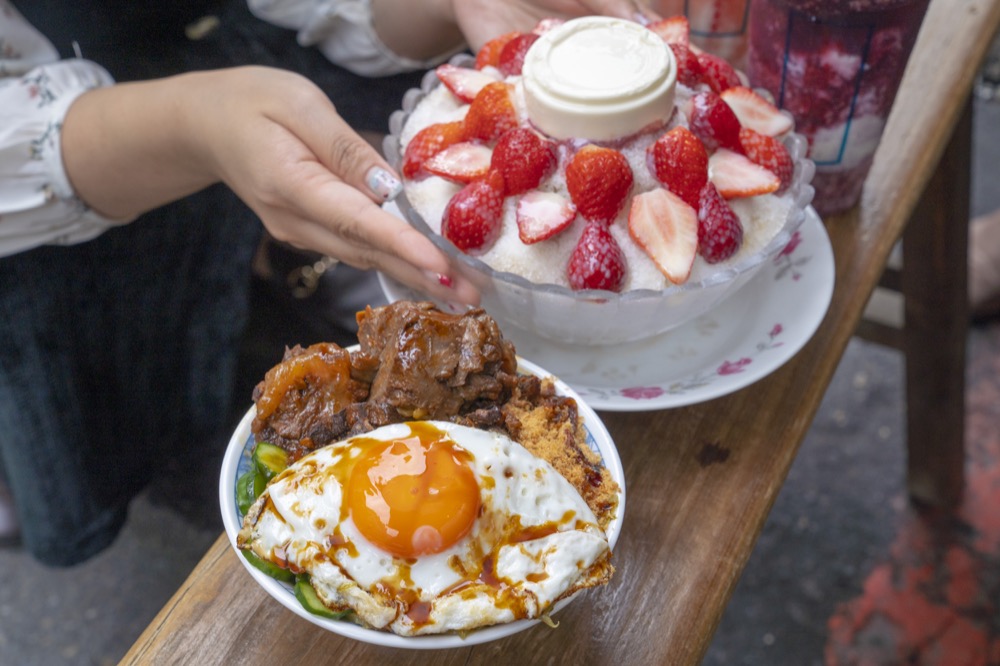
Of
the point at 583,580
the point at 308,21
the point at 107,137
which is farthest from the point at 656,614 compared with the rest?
the point at 308,21

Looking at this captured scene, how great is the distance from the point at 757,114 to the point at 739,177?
12 cm

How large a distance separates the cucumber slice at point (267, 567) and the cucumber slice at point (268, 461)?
3.1 inches

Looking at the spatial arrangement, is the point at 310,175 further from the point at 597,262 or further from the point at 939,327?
the point at 939,327

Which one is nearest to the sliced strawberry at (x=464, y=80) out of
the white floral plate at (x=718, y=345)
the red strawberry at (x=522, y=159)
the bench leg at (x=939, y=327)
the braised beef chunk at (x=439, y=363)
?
the red strawberry at (x=522, y=159)

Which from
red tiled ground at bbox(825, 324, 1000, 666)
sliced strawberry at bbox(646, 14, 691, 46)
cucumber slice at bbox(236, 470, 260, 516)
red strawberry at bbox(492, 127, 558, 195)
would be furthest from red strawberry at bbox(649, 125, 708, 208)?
red tiled ground at bbox(825, 324, 1000, 666)

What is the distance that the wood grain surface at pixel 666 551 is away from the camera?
78 centimetres

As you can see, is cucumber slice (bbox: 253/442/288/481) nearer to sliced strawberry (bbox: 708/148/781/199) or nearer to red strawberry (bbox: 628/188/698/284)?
red strawberry (bbox: 628/188/698/284)

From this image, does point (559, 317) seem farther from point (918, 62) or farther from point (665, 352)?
point (918, 62)

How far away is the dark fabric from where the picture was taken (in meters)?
1.18

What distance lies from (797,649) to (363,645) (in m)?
1.06

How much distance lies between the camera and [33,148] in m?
1.08

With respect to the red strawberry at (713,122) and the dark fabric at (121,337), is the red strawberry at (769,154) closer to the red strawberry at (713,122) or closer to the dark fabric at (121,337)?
the red strawberry at (713,122)

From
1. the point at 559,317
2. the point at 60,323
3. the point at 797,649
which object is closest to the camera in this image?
the point at 559,317

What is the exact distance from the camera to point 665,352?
1016 mm
